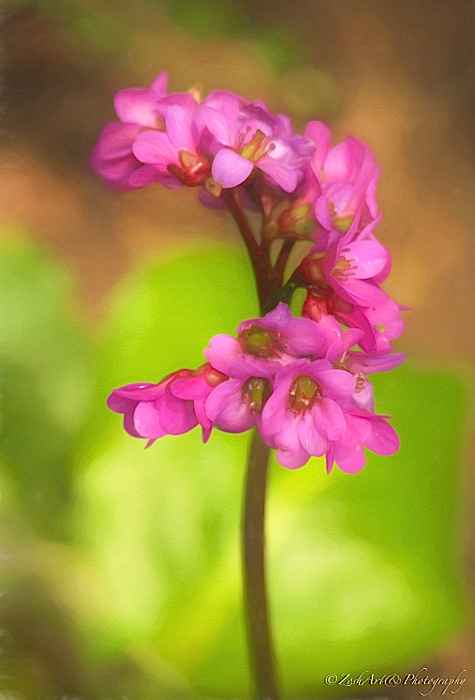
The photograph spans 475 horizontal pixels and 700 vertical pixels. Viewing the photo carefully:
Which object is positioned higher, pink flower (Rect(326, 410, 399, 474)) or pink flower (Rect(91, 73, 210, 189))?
pink flower (Rect(91, 73, 210, 189))

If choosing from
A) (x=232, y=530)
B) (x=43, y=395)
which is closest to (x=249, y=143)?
(x=43, y=395)

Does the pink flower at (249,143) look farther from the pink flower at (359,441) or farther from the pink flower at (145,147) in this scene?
the pink flower at (359,441)

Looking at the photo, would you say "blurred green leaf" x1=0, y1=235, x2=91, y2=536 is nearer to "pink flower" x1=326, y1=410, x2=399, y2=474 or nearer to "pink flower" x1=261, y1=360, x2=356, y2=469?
"pink flower" x1=261, y1=360, x2=356, y2=469

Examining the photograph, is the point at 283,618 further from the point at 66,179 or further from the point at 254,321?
the point at 66,179

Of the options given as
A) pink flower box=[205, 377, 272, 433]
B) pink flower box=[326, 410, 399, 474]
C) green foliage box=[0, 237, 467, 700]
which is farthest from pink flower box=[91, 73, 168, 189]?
pink flower box=[326, 410, 399, 474]

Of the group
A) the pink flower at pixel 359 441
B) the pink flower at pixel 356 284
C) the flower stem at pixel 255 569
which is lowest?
the flower stem at pixel 255 569

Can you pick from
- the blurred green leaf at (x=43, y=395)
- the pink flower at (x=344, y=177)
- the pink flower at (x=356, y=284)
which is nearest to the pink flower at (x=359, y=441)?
the pink flower at (x=356, y=284)

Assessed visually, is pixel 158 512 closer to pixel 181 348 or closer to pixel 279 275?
pixel 181 348
